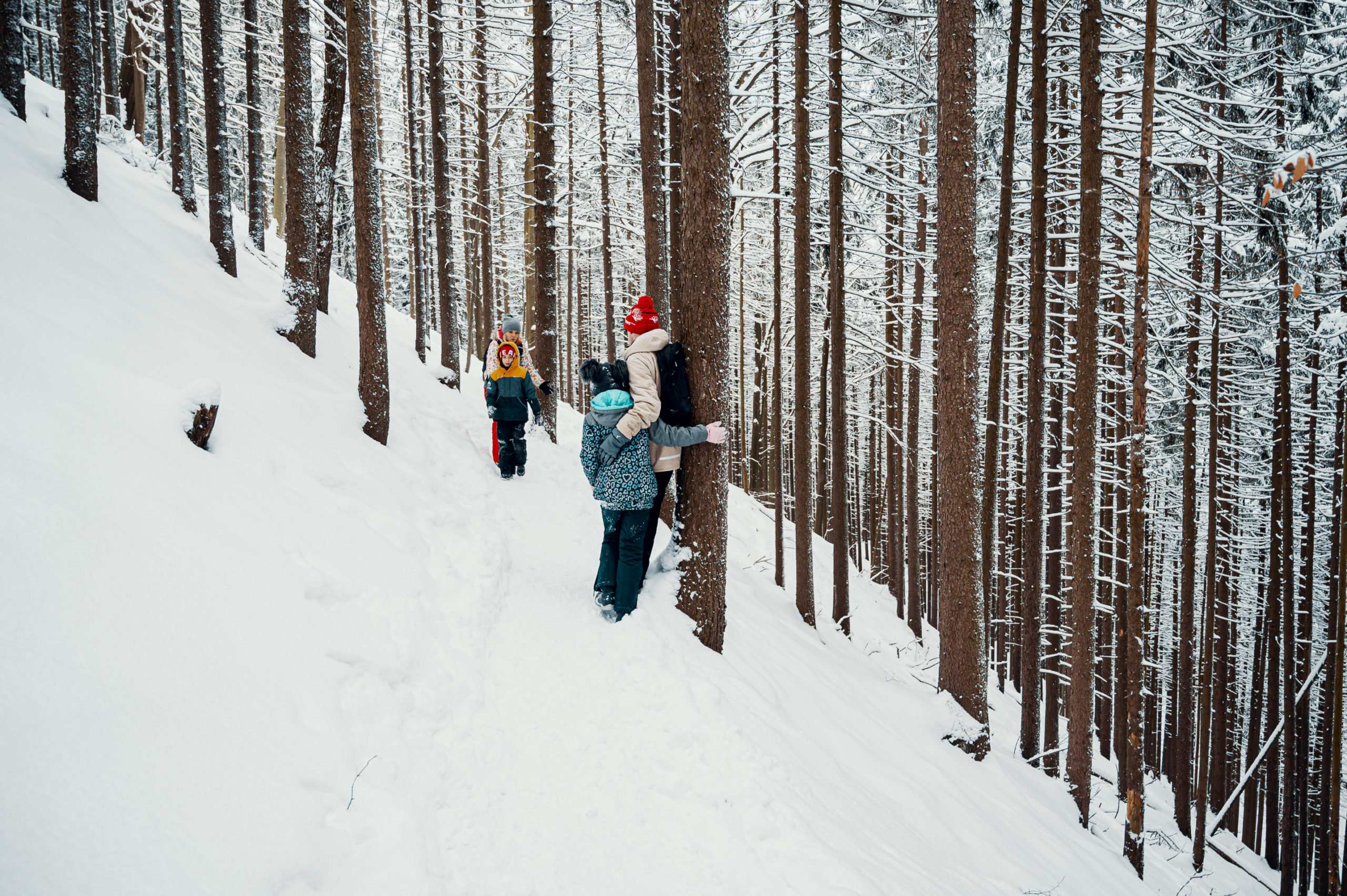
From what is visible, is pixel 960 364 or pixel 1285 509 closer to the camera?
pixel 960 364

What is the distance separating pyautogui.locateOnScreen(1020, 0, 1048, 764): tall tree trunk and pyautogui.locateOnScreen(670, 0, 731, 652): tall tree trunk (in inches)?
214

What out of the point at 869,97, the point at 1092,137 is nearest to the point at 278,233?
the point at 869,97

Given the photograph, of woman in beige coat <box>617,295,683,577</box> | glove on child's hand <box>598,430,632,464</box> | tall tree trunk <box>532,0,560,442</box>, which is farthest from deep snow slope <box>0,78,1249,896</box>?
tall tree trunk <box>532,0,560,442</box>

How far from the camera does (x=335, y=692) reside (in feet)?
10.4

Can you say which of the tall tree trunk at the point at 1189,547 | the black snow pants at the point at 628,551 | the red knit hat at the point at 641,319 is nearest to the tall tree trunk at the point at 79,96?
the red knit hat at the point at 641,319

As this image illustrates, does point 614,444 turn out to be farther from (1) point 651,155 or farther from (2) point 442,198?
(2) point 442,198

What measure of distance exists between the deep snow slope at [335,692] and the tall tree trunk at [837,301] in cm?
388

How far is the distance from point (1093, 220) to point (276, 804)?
8340 millimetres

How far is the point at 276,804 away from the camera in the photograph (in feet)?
7.87

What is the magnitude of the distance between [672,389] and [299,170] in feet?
21.3

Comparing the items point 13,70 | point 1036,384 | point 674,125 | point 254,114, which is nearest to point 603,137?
point 674,125

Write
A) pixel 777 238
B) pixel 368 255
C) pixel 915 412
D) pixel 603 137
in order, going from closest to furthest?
pixel 368 255 < pixel 777 238 < pixel 603 137 < pixel 915 412

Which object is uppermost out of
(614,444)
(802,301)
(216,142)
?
(216,142)

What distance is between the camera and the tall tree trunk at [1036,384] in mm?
7832
